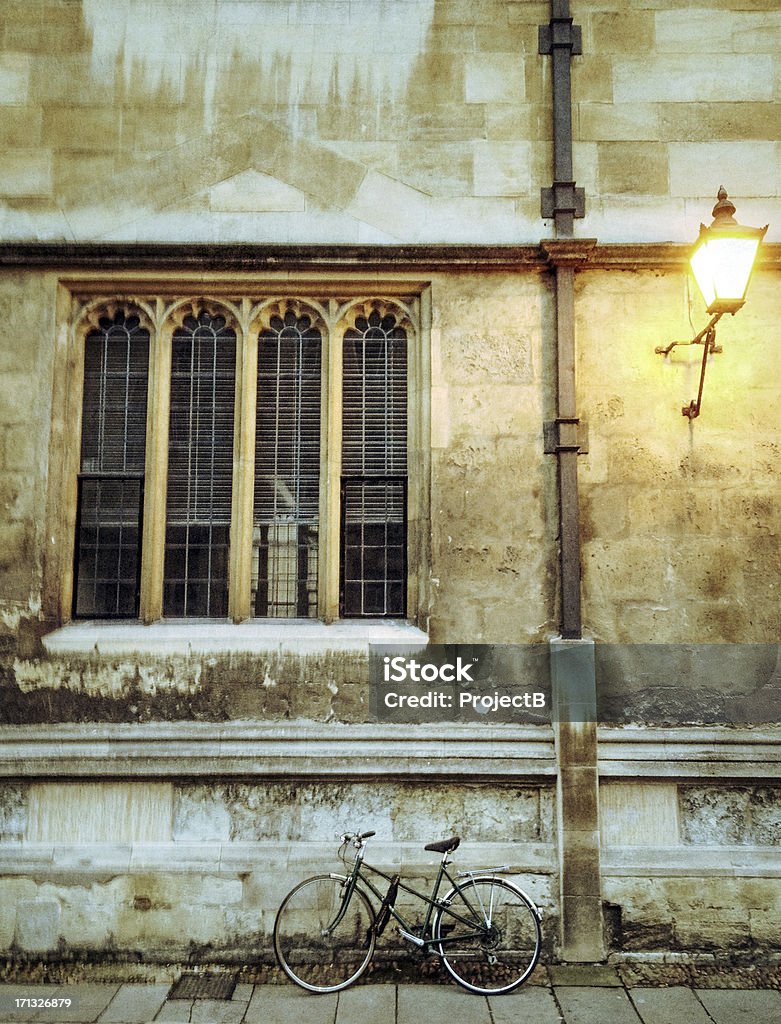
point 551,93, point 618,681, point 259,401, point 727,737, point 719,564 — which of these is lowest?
point 727,737

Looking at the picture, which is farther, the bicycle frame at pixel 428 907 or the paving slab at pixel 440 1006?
the bicycle frame at pixel 428 907

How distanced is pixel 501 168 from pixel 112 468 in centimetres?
380

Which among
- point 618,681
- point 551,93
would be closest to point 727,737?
point 618,681

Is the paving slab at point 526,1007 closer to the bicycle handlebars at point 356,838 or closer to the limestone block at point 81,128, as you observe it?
the bicycle handlebars at point 356,838

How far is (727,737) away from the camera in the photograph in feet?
17.5

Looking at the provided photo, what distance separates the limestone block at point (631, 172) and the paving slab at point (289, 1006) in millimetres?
5999

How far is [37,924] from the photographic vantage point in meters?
5.14

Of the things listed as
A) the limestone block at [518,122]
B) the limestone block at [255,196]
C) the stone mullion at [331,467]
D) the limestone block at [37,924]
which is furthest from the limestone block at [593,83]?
the limestone block at [37,924]

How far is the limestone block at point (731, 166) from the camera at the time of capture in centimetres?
575

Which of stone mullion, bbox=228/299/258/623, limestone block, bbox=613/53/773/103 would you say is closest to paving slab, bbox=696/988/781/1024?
stone mullion, bbox=228/299/258/623

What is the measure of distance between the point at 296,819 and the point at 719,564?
3.59m

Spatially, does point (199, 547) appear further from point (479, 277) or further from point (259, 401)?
point (479, 277)

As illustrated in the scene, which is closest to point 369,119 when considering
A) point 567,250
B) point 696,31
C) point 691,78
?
point 567,250

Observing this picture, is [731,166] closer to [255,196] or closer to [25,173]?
[255,196]
